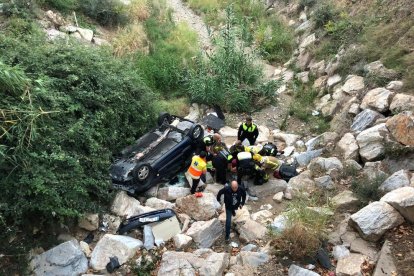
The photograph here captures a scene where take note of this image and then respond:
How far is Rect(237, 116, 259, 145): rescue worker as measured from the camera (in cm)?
1041

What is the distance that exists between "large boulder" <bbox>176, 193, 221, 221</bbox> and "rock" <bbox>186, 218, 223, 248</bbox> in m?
0.30

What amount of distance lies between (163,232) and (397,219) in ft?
13.8

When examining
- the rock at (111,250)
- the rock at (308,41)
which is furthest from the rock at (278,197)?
the rock at (308,41)

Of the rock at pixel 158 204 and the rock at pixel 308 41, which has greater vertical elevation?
the rock at pixel 308 41

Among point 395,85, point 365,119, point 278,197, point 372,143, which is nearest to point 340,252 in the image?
point 278,197

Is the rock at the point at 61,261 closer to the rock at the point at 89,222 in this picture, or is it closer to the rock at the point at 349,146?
the rock at the point at 89,222

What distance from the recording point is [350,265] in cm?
678

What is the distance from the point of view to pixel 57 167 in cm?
771

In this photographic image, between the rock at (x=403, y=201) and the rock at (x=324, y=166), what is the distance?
1926 millimetres

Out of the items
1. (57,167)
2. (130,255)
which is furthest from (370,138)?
(57,167)

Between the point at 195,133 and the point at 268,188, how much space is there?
6.86ft

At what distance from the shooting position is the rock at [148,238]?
780 centimetres

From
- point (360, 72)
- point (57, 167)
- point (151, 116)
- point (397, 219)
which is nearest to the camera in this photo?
point (397, 219)

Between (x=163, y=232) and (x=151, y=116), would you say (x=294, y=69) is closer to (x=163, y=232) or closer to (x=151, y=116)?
(x=151, y=116)
